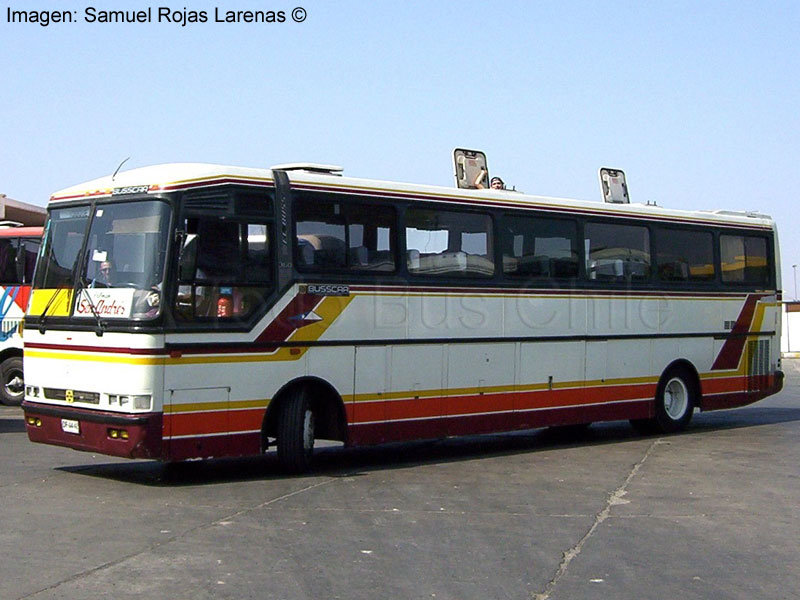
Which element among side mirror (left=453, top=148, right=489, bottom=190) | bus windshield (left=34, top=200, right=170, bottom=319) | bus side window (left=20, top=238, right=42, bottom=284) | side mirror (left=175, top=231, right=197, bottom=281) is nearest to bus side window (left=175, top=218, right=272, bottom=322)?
side mirror (left=175, top=231, right=197, bottom=281)

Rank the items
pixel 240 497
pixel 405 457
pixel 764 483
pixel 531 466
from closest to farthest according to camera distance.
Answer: pixel 240 497
pixel 764 483
pixel 531 466
pixel 405 457

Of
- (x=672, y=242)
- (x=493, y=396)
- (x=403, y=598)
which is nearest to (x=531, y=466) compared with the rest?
(x=493, y=396)

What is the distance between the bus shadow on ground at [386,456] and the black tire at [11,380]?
8830 millimetres

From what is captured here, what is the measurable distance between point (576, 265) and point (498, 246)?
1602mm

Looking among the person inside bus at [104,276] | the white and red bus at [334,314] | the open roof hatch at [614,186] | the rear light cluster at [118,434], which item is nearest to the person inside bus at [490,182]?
the white and red bus at [334,314]

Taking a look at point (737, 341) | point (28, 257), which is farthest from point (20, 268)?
point (737, 341)

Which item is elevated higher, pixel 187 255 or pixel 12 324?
pixel 187 255

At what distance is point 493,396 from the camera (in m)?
14.9

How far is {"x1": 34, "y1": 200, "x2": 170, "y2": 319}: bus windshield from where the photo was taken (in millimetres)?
11445

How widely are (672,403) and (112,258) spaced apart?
373 inches

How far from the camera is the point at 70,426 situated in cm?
1180

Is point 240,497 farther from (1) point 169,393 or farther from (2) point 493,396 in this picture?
(2) point 493,396

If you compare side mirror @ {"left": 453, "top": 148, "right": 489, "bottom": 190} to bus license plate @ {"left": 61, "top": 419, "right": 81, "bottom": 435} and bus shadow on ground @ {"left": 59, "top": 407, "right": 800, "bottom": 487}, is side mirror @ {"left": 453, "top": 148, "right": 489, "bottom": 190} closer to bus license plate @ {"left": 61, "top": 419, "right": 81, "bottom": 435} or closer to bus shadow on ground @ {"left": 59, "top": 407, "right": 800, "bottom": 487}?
bus shadow on ground @ {"left": 59, "top": 407, "right": 800, "bottom": 487}

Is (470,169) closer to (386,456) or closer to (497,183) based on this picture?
(497,183)
